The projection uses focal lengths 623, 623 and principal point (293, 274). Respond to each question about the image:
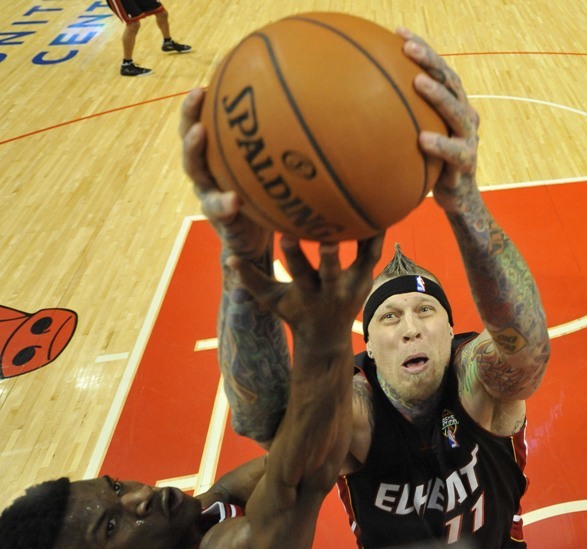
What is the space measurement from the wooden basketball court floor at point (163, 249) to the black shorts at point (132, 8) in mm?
717

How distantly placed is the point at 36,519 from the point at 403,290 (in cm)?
143

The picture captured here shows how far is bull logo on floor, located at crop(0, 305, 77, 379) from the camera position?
161 inches

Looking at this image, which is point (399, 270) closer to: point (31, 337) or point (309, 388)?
point (309, 388)

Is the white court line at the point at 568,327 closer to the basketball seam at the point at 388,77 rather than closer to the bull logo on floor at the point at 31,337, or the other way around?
the basketball seam at the point at 388,77

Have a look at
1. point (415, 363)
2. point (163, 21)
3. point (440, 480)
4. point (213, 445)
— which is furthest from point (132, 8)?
point (440, 480)

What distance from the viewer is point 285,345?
1.59m

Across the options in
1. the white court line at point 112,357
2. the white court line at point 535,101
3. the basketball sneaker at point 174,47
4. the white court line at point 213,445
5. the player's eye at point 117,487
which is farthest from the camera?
the basketball sneaker at point 174,47

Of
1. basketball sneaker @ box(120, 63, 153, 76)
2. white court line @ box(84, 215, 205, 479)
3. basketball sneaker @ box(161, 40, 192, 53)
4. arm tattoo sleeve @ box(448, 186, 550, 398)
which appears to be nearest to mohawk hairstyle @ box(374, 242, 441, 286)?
arm tattoo sleeve @ box(448, 186, 550, 398)

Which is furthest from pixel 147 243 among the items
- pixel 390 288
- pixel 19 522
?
pixel 19 522

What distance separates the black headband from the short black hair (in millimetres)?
1218

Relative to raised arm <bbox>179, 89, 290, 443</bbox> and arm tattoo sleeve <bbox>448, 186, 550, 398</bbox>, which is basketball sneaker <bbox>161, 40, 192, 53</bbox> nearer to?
raised arm <bbox>179, 89, 290, 443</bbox>

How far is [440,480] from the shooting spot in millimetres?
2020

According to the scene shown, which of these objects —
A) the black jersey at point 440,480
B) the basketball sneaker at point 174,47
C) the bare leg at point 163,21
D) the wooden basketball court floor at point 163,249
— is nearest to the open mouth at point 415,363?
the black jersey at point 440,480

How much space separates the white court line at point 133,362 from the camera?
344 centimetres
